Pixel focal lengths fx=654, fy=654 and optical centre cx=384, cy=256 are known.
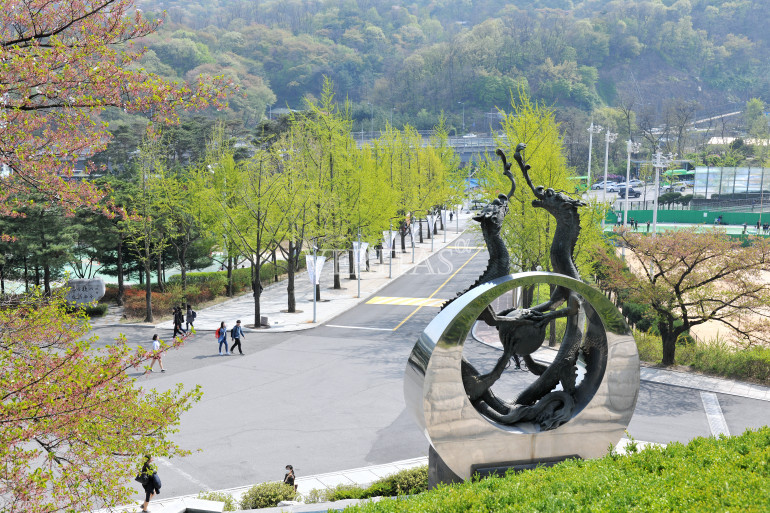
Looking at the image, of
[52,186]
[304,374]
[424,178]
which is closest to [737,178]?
[424,178]

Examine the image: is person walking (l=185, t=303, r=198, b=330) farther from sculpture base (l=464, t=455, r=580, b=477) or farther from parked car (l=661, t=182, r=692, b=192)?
parked car (l=661, t=182, r=692, b=192)

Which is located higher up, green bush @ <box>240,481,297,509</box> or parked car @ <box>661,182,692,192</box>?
parked car @ <box>661,182,692,192</box>

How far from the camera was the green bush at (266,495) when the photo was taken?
37.0ft

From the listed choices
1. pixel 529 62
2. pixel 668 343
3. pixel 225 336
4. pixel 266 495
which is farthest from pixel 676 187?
pixel 266 495

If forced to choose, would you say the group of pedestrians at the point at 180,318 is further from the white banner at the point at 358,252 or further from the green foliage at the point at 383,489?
the green foliage at the point at 383,489

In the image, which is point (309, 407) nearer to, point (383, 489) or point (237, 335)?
point (383, 489)

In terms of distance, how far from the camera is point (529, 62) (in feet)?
442

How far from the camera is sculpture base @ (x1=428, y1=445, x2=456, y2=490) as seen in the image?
10453 millimetres

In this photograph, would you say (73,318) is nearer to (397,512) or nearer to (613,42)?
(397,512)

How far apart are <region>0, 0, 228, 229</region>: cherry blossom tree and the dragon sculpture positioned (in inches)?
207

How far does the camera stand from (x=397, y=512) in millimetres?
7582

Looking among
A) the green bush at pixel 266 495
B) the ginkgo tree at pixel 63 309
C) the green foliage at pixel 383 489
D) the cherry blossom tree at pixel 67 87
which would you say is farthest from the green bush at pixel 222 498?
the cherry blossom tree at pixel 67 87

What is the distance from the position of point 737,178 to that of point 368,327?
53.5m

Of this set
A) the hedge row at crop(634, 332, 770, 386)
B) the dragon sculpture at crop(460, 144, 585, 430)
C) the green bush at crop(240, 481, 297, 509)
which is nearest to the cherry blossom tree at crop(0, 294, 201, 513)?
the green bush at crop(240, 481, 297, 509)
